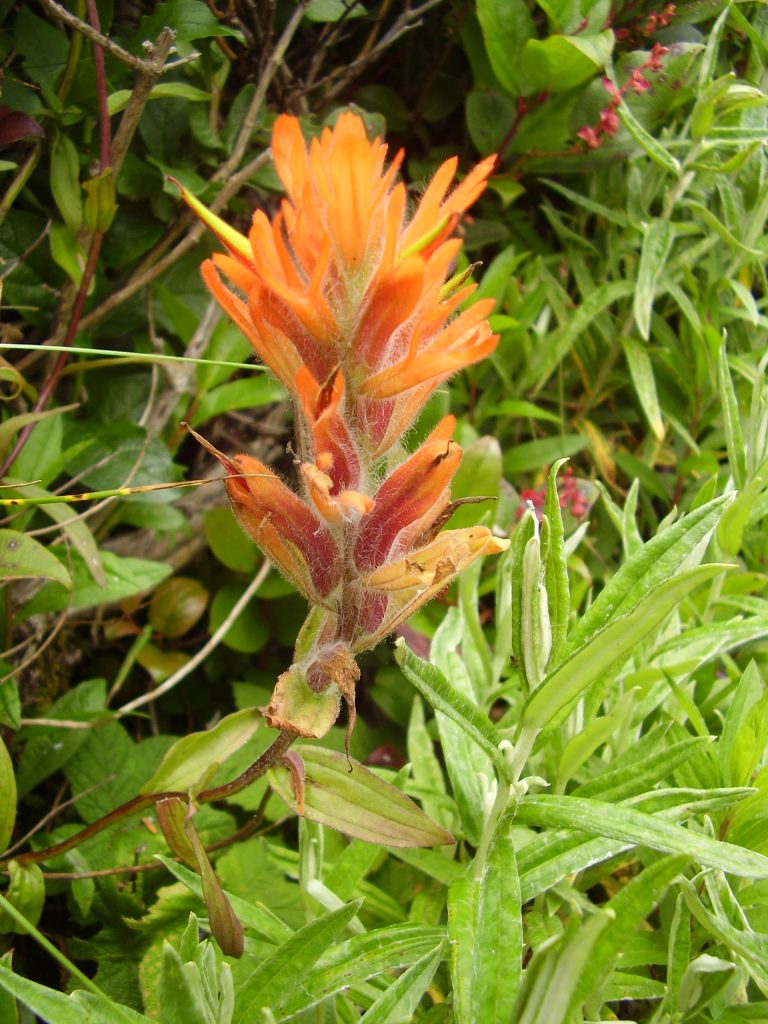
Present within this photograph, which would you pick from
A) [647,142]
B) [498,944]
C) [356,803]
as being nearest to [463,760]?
[356,803]

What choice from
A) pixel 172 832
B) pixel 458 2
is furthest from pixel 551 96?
pixel 172 832

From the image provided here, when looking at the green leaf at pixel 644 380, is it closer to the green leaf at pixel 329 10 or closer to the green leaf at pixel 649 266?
the green leaf at pixel 649 266

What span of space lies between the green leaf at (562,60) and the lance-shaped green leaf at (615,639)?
98cm

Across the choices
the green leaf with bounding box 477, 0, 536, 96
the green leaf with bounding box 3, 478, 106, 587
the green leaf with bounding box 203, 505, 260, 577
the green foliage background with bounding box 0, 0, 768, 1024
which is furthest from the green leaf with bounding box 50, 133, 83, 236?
the green leaf with bounding box 477, 0, 536, 96

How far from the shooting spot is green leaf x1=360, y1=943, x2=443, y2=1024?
0.63 meters

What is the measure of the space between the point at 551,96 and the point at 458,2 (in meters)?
0.23

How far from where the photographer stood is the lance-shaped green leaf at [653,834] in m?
0.58

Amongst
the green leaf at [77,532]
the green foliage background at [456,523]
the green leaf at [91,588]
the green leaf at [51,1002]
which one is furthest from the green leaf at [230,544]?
the green leaf at [51,1002]

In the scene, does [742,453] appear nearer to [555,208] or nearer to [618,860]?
[618,860]

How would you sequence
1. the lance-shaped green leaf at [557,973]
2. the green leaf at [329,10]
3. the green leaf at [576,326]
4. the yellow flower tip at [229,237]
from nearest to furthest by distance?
the lance-shaped green leaf at [557,973], the yellow flower tip at [229,237], the green leaf at [329,10], the green leaf at [576,326]

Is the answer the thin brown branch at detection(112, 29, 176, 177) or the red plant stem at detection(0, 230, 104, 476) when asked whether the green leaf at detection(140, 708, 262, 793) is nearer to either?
the red plant stem at detection(0, 230, 104, 476)

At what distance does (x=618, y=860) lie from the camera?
0.87 meters

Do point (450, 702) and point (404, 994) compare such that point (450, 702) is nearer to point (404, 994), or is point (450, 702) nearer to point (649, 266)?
point (404, 994)

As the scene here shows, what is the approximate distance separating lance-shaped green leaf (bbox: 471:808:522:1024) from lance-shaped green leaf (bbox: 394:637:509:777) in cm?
9
